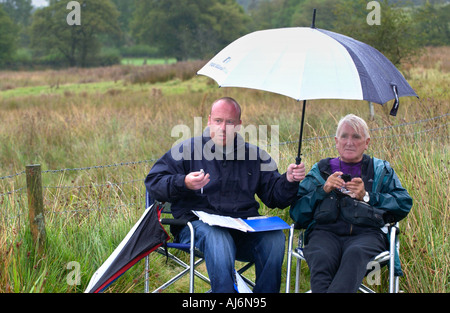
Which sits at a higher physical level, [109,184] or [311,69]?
[311,69]

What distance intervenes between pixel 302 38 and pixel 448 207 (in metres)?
1.55

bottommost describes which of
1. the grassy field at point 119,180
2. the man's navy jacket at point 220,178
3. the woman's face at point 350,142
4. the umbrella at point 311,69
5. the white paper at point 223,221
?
the grassy field at point 119,180

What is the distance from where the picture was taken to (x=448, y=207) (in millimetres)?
3328

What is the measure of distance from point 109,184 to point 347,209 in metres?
2.59

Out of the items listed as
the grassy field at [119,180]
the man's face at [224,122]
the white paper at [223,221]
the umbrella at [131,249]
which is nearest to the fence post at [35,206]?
the grassy field at [119,180]

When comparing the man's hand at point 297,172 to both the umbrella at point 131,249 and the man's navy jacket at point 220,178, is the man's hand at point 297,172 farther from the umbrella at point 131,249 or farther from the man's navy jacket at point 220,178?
the umbrella at point 131,249

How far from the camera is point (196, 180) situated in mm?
2693

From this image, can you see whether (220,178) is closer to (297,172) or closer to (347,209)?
(297,172)

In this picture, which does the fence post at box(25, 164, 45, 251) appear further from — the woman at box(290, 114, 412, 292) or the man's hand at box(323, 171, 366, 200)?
the man's hand at box(323, 171, 366, 200)

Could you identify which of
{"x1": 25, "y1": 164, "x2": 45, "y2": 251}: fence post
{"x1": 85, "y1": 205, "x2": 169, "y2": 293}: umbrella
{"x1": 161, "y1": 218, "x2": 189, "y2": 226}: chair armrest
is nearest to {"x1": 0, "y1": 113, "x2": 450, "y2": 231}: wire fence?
{"x1": 25, "y1": 164, "x2": 45, "y2": 251}: fence post

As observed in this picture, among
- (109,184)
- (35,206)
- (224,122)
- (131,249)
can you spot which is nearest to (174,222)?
(131,249)

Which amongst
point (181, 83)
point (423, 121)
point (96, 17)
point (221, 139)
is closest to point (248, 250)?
point (221, 139)

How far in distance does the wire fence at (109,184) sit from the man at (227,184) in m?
1.07

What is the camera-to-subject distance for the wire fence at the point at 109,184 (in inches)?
151
